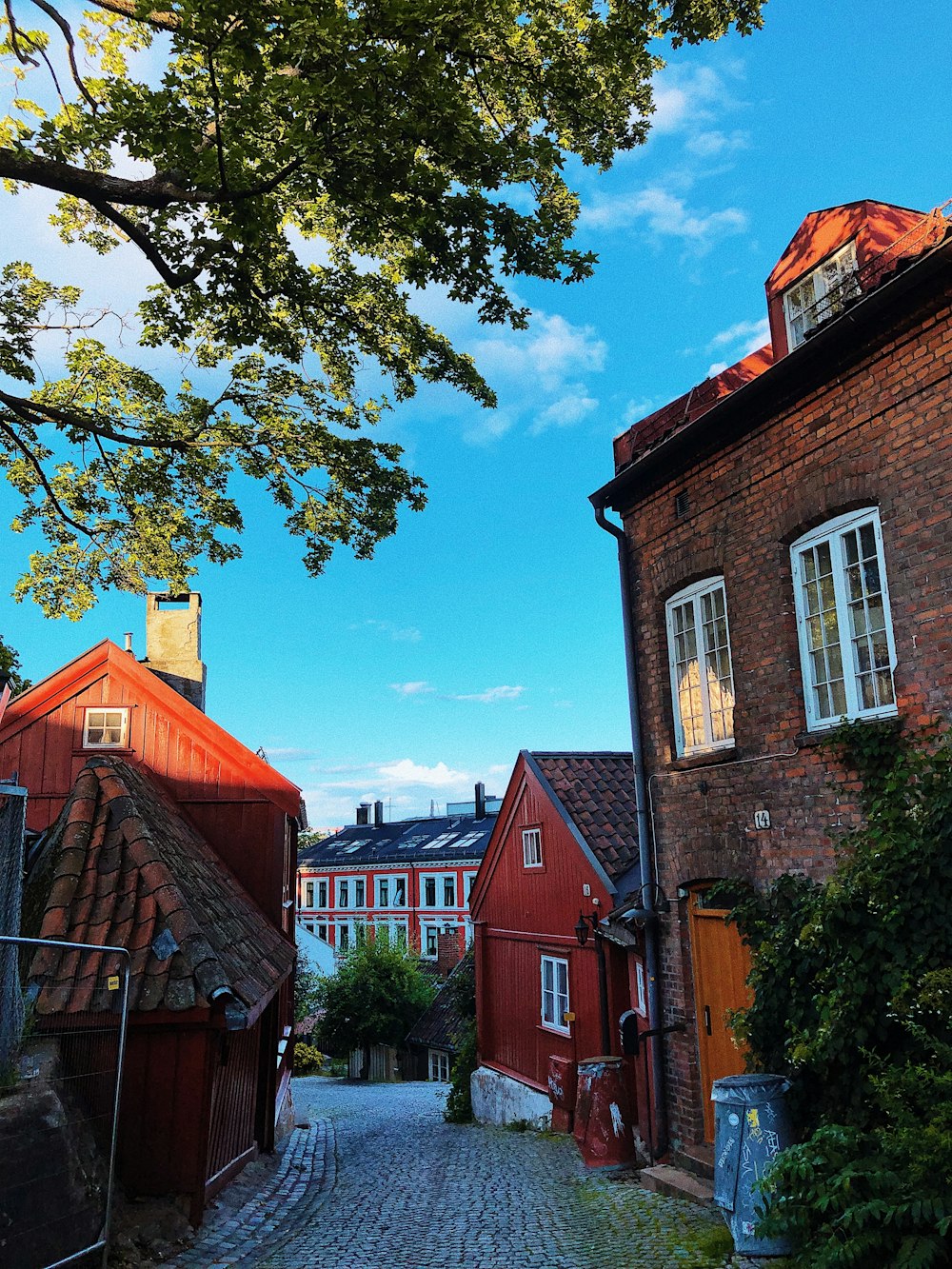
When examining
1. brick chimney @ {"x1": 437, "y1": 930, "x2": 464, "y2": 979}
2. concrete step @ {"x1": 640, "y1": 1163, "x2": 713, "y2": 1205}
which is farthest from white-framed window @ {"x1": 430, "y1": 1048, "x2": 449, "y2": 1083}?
concrete step @ {"x1": 640, "y1": 1163, "x2": 713, "y2": 1205}

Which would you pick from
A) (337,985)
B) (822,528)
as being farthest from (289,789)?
(337,985)

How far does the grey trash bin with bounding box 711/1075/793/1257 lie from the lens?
22.0ft

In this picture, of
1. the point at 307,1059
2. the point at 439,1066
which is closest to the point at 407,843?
the point at 439,1066

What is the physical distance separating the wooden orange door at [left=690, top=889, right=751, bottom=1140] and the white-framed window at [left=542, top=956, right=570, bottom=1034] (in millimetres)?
5739

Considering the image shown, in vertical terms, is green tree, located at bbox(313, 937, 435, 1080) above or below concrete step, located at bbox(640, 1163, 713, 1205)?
below

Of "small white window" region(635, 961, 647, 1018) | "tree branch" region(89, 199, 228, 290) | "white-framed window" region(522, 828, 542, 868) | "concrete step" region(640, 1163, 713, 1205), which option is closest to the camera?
"tree branch" region(89, 199, 228, 290)

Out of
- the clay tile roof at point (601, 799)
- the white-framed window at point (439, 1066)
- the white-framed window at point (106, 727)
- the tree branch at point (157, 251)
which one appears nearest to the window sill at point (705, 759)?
the clay tile roof at point (601, 799)

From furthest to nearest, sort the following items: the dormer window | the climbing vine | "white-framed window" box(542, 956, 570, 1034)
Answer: "white-framed window" box(542, 956, 570, 1034)
the dormer window
the climbing vine

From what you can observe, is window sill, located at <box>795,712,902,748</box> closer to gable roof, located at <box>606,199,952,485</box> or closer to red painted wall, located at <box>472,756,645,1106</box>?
gable roof, located at <box>606,199,952,485</box>

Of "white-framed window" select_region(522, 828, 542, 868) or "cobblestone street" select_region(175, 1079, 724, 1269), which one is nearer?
"cobblestone street" select_region(175, 1079, 724, 1269)

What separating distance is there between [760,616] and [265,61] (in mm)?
6050

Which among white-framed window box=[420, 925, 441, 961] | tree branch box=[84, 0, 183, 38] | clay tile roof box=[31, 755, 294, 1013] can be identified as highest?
tree branch box=[84, 0, 183, 38]

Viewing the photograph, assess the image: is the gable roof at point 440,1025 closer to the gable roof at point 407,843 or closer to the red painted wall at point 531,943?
the red painted wall at point 531,943

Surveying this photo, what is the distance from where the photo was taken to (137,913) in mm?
8703
